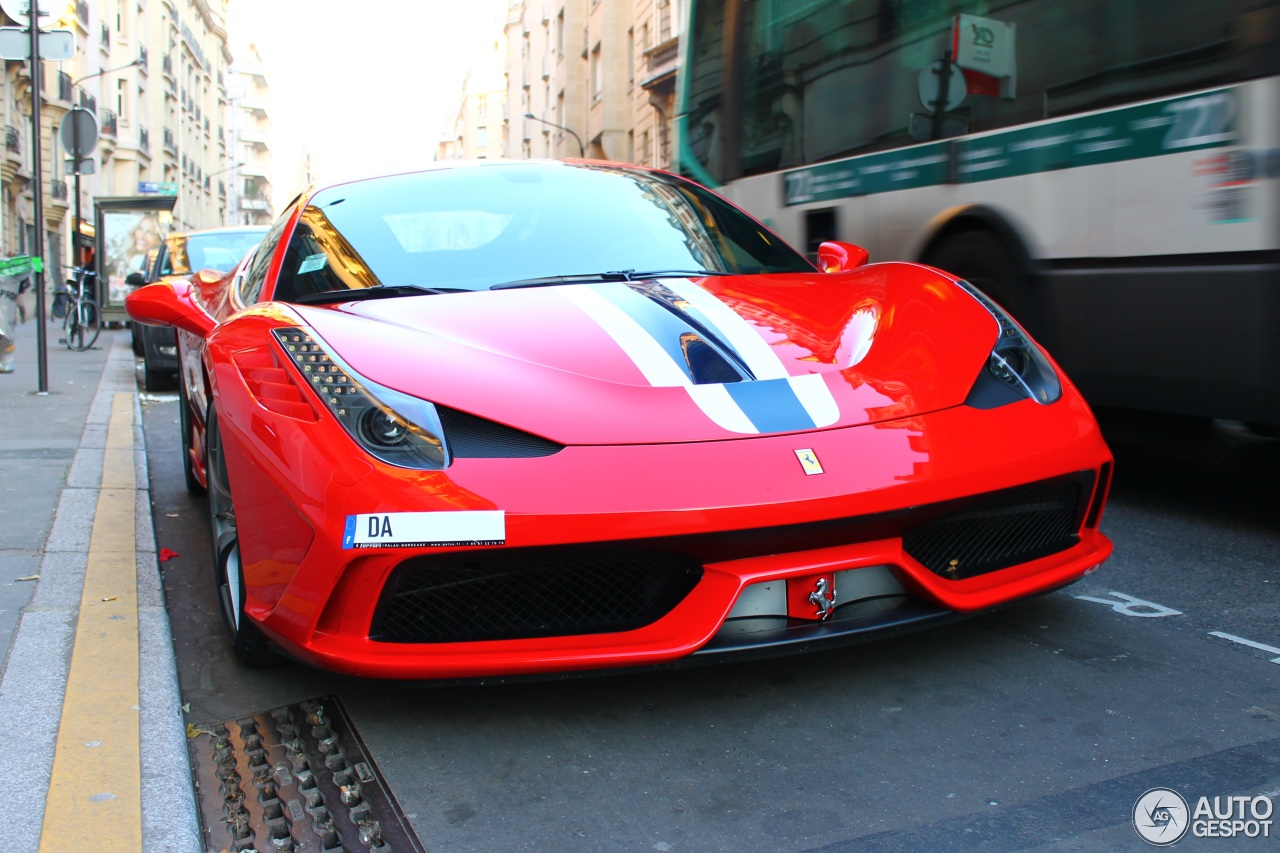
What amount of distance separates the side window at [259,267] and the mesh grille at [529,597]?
143 centimetres

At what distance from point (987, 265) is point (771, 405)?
3.00m

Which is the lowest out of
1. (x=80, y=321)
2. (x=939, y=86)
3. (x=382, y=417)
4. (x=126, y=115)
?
(x=382, y=417)

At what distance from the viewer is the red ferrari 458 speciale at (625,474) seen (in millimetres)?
2314

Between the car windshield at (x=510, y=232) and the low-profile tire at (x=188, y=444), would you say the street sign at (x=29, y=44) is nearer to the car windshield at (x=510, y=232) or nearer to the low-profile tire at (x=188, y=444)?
the low-profile tire at (x=188, y=444)

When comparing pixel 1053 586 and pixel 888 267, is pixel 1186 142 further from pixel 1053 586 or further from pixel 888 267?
pixel 1053 586

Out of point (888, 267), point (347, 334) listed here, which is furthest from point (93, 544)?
point (888, 267)

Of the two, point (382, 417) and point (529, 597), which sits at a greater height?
point (382, 417)

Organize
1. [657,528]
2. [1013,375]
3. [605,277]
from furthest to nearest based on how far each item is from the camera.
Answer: [605,277] < [1013,375] < [657,528]

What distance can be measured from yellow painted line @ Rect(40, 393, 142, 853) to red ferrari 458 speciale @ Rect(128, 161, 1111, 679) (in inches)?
11.6

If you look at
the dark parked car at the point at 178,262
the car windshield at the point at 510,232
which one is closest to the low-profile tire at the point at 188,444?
the car windshield at the point at 510,232

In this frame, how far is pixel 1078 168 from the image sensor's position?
4.66 m

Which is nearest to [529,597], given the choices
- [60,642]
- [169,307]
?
[60,642]

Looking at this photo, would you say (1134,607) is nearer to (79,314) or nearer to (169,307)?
(169,307)
